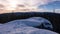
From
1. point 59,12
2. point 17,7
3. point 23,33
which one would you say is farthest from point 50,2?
point 23,33

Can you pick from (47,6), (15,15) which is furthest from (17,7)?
(47,6)

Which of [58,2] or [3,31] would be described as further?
[58,2]

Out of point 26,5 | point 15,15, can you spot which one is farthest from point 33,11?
point 15,15

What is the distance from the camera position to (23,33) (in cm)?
131

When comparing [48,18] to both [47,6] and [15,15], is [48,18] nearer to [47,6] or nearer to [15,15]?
[47,6]

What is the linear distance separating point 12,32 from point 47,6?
3.22ft

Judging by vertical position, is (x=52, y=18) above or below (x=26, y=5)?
below

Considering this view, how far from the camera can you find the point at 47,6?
215cm

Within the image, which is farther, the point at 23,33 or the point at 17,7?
the point at 17,7

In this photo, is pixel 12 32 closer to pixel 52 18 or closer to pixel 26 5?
pixel 26 5

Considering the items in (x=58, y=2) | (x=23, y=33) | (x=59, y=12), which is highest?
Result: (x=58, y=2)

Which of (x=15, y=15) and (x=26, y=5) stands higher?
(x=26, y=5)

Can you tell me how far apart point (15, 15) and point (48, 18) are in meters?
0.51

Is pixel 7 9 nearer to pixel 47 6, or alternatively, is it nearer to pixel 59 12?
pixel 47 6
